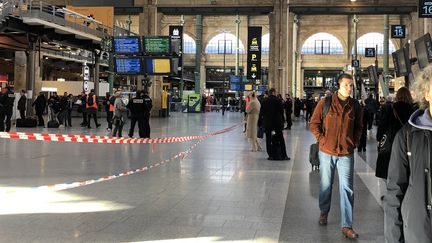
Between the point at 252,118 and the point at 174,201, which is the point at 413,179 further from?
the point at 252,118

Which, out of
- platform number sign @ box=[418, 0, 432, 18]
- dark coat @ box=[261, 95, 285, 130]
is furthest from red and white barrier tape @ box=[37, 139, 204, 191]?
platform number sign @ box=[418, 0, 432, 18]

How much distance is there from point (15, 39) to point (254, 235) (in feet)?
98.0

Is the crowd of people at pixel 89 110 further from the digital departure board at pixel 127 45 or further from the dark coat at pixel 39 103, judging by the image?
the digital departure board at pixel 127 45

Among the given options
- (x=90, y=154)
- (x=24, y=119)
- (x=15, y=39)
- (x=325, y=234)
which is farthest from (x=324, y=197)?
(x=15, y=39)

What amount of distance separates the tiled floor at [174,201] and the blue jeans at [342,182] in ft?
0.85

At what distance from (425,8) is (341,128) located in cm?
1163

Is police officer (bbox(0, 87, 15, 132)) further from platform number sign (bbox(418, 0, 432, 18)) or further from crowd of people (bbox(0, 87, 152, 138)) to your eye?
platform number sign (bbox(418, 0, 432, 18))

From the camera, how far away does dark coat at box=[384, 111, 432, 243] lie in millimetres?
Answer: 2564

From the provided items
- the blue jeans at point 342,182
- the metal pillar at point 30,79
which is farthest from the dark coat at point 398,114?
the metal pillar at point 30,79

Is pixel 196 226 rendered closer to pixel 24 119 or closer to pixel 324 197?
pixel 324 197

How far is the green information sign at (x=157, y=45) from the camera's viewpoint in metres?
28.6

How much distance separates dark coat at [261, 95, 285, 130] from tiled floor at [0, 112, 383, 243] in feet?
3.09

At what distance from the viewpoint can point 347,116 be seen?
19.5 feet

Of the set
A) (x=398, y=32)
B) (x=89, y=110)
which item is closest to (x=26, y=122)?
(x=89, y=110)
